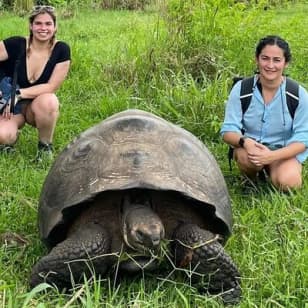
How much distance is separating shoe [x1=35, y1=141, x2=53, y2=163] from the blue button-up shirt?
1250mm

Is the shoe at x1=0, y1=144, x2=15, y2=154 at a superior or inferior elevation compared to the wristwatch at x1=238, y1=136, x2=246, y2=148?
inferior

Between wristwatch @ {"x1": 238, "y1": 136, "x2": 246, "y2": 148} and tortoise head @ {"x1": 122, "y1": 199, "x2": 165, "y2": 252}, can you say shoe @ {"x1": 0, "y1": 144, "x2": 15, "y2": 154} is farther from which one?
tortoise head @ {"x1": 122, "y1": 199, "x2": 165, "y2": 252}

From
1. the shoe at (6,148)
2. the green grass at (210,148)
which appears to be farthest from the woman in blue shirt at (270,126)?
the shoe at (6,148)

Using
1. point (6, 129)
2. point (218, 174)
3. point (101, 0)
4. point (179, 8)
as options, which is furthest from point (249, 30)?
point (101, 0)

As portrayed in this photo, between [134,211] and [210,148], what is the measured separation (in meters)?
2.20

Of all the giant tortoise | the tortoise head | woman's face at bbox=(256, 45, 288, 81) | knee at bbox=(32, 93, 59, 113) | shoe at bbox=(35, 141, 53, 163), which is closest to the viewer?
the tortoise head

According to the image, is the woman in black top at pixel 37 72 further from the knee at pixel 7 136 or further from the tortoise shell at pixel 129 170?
the tortoise shell at pixel 129 170

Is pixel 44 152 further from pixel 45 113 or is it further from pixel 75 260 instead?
pixel 75 260

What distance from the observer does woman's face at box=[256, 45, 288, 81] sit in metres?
4.07

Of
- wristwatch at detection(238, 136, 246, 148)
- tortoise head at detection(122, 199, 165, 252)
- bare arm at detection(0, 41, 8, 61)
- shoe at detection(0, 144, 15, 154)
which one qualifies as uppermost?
bare arm at detection(0, 41, 8, 61)

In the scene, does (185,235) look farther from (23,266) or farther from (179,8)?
(179,8)

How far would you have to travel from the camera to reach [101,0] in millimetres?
14102

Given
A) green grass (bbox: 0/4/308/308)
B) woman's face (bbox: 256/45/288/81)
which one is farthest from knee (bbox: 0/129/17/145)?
woman's face (bbox: 256/45/288/81)

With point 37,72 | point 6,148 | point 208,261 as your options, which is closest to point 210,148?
point 37,72
